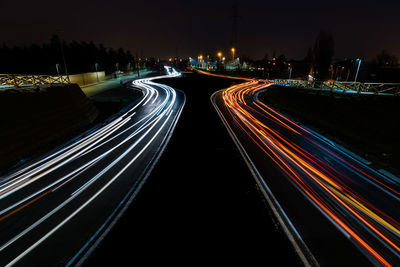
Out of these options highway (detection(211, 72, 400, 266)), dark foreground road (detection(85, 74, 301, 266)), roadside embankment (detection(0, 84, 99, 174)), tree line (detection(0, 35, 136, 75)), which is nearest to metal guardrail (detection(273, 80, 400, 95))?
highway (detection(211, 72, 400, 266))

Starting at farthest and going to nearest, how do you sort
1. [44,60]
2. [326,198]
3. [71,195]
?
[44,60] → [71,195] → [326,198]

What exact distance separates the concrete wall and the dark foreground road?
36.3 meters

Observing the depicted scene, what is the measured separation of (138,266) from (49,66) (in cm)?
8615

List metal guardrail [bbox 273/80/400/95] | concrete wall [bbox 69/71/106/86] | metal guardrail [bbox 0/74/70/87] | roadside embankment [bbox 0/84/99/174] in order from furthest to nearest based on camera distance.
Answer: concrete wall [bbox 69/71/106/86] < metal guardrail [bbox 0/74/70/87] < metal guardrail [bbox 273/80/400/95] < roadside embankment [bbox 0/84/99/174]

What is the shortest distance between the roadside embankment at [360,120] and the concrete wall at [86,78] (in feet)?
129

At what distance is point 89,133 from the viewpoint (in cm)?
1502

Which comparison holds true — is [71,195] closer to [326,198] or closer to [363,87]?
[326,198]

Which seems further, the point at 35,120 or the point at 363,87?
the point at 363,87

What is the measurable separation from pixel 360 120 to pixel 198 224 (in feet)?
47.8

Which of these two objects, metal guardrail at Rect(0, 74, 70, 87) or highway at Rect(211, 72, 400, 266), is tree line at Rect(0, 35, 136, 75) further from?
highway at Rect(211, 72, 400, 266)

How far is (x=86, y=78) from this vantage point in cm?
4128

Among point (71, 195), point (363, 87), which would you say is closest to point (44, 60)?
point (71, 195)

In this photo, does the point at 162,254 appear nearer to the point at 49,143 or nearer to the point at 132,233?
the point at 132,233

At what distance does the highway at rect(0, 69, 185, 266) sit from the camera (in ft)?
18.0
